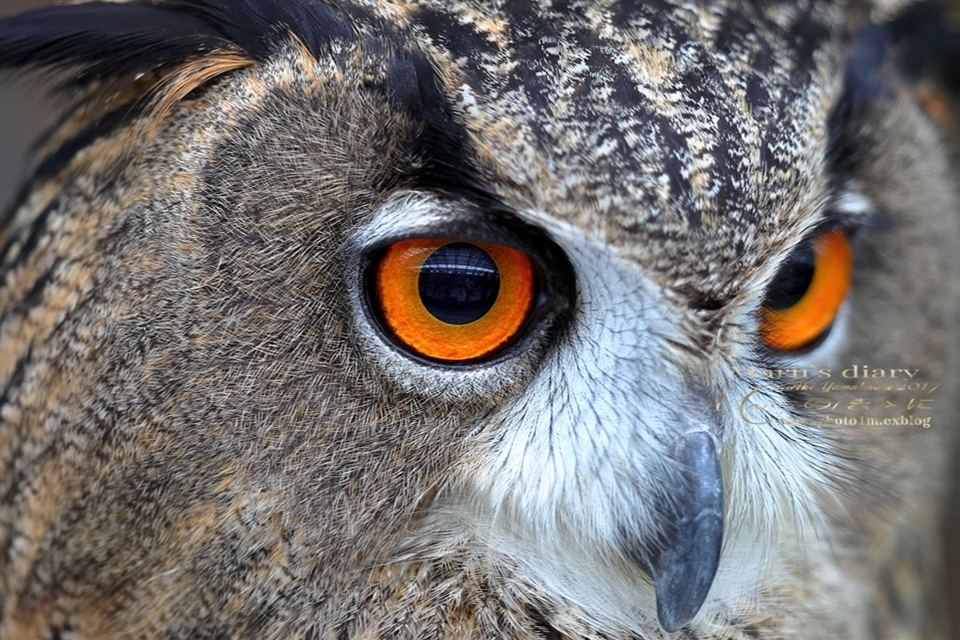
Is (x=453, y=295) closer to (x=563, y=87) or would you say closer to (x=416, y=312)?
(x=416, y=312)

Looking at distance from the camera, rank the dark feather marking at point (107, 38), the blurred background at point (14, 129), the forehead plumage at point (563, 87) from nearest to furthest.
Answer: the forehead plumage at point (563, 87) < the dark feather marking at point (107, 38) < the blurred background at point (14, 129)

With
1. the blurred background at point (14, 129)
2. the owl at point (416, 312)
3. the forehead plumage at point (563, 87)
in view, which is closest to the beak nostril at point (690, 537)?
the owl at point (416, 312)

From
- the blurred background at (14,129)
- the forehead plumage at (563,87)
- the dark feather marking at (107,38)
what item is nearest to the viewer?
the forehead plumage at (563,87)

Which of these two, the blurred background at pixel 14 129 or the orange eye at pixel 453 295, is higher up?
the blurred background at pixel 14 129

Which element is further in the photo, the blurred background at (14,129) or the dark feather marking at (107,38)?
the blurred background at (14,129)

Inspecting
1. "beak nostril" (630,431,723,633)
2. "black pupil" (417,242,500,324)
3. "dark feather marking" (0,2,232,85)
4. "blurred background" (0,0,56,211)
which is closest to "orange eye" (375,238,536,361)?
"black pupil" (417,242,500,324)

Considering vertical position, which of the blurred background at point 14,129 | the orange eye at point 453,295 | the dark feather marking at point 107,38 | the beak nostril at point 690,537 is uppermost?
the blurred background at point 14,129

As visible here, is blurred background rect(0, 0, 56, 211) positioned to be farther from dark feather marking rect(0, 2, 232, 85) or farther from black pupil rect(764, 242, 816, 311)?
black pupil rect(764, 242, 816, 311)

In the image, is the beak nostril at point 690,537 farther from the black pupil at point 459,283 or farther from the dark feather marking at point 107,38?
the dark feather marking at point 107,38
